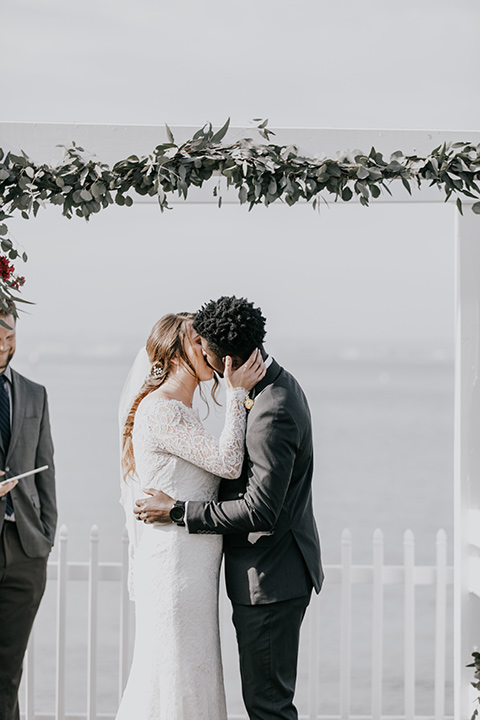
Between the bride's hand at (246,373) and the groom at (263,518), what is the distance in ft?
0.08

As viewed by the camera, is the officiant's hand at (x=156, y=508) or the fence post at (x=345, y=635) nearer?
the officiant's hand at (x=156, y=508)

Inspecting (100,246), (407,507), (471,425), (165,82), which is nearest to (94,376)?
(100,246)

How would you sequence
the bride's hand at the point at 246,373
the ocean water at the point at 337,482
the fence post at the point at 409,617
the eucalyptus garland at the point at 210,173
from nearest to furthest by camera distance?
the eucalyptus garland at the point at 210,173
the bride's hand at the point at 246,373
the fence post at the point at 409,617
the ocean water at the point at 337,482

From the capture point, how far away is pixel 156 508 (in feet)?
9.24

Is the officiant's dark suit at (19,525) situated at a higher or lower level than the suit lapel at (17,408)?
lower

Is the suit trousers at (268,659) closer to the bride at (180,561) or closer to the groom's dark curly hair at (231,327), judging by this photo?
the bride at (180,561)

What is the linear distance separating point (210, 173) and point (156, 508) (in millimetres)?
1133

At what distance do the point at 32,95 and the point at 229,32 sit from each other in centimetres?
193

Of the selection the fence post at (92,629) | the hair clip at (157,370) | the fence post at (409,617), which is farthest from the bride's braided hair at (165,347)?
the fence post at (409,617)

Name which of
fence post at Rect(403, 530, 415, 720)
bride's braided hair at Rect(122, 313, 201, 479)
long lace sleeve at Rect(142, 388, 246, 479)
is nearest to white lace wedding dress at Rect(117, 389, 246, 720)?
long lace sleeve at Rect(142, 388, 246, 479)

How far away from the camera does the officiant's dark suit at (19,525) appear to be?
11.3 ft

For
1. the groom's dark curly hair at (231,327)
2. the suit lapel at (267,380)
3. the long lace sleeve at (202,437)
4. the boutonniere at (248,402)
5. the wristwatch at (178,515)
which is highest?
the groom's dark curly hair at (231,327)

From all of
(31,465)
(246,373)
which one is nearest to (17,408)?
(31,465)

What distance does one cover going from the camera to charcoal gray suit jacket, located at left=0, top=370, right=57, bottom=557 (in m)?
3.46
